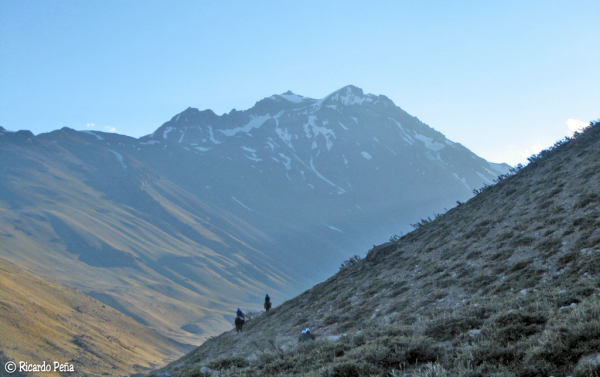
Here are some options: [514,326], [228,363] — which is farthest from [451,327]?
[228,363]

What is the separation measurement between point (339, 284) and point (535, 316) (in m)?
19.7

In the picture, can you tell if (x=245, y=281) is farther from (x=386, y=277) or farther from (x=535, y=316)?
(x=535, y=316)

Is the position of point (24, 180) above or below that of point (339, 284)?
above

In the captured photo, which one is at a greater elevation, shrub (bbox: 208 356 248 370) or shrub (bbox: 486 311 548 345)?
shrub (bbox: 208 356 248 370)

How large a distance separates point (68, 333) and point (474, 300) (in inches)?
2336

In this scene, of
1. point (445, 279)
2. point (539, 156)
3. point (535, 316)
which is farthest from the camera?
point (539, 156)

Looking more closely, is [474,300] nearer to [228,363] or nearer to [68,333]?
[228,363]

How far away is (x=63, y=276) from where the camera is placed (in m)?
115

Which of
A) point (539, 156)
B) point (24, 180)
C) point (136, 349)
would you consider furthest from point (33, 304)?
point (24, 180)
